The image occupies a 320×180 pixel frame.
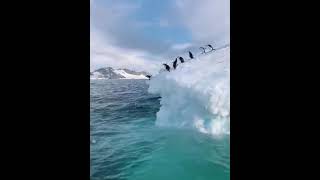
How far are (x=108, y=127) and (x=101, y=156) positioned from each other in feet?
7.63

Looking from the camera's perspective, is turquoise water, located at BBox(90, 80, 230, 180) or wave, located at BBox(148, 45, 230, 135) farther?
turquoise water, located at BBox(90, 80, 230, 180)

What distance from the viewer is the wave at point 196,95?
7.18 metres

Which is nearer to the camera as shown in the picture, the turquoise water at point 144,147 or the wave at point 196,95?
the wave at point 196,95

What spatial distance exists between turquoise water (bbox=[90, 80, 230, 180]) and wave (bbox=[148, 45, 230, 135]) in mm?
447

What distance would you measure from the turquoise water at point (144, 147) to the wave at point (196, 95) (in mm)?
447

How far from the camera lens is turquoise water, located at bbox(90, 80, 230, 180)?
27.4 ft

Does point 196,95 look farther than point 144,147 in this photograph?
No

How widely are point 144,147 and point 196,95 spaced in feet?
12.7

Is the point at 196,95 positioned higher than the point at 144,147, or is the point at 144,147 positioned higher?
the point at 196,95

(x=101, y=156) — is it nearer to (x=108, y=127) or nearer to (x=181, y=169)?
(x=108, y=127)

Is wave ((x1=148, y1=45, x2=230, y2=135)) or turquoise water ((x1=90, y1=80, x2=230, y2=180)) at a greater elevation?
wave ((x1=148, y1=45, x2=230, y2=135))

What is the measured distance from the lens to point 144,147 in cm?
1053
